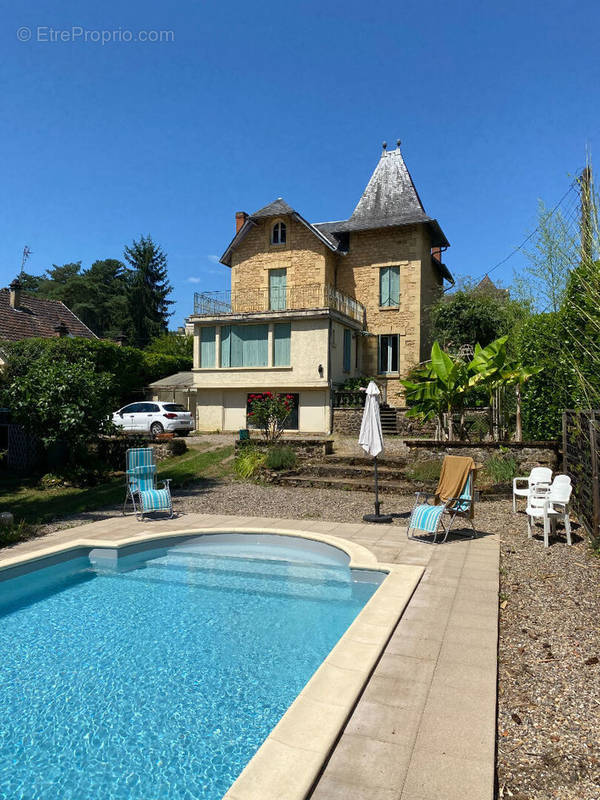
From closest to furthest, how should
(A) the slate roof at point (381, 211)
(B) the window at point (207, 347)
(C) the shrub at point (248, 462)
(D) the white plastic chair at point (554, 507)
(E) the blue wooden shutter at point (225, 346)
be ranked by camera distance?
(D) the white plastic chair at point (554, 507) → (C) the shrub at point (248, 462) → (E) the blue wooden shutter at point (225, 346) → (B) the window at point (207, 347) → (A) the slate roof at point (381, 211)

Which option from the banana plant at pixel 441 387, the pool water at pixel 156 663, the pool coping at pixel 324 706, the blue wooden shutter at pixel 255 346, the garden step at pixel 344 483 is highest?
the blue wooden shutter at pixel 255 346

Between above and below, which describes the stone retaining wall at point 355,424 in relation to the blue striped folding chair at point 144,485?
above

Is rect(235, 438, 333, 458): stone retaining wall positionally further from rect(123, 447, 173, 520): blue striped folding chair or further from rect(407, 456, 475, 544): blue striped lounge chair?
rect(407, 456, 475, 544): blue striped lounge chair

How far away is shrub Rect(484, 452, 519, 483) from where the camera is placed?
1214cm

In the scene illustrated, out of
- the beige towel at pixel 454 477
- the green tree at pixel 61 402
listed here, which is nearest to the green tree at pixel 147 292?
the green tree at pixel 61 402

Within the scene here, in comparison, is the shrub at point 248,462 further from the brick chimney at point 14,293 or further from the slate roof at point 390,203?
the brick chimney at point 14,293

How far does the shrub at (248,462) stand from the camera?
15.3 metres

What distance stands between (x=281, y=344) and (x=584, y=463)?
17121 mm

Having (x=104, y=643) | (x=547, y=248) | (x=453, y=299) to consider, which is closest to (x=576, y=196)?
(x=547, y=248)

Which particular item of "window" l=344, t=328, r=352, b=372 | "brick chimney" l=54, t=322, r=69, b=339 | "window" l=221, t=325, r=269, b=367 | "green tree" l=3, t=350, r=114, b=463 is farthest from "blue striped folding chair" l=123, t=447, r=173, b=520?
"brick chimney" l=54, t=322, r=69, b=339

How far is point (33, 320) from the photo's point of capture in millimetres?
30172

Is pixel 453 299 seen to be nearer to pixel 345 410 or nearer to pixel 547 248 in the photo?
pixel 345 410

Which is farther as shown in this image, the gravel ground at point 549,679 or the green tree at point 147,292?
the green tree at point 147,292

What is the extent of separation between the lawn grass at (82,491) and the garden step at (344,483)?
2576mm
